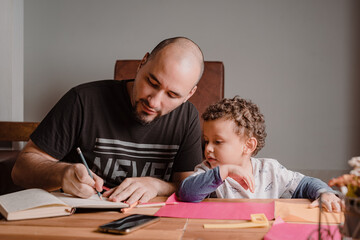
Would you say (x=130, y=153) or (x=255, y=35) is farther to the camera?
(x=255, y=35)

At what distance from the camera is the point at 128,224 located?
850 mm

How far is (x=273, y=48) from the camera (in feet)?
8.91

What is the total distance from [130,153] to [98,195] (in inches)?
14.3

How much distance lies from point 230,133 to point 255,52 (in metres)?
1.42

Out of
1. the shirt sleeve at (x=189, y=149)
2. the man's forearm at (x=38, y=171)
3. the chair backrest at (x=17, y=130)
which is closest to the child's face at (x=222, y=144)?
the shirt sleeve at (x=189, y=149)

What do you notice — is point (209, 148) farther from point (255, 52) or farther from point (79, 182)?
point (255, 52)

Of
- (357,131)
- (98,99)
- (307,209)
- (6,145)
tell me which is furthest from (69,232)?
(357,131)

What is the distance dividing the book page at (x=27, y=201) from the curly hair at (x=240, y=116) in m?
0.73

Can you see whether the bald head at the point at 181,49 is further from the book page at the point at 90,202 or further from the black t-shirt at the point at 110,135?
the book page at the point at 90,202

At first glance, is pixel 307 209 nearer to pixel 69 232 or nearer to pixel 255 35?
pixel 69 232

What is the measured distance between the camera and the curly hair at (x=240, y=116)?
1492 mm

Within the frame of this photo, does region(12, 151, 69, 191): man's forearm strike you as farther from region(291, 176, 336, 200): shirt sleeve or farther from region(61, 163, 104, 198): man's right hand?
region(291, 176, 336, 200): shirt sleeve

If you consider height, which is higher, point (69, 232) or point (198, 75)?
point (198, 75)

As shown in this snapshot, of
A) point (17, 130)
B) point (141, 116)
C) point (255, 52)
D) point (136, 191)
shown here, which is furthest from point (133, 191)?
point (255, 52)
